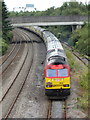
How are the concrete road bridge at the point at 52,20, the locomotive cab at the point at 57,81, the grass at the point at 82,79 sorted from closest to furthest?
the grass at the point at 82,79 → the locomotive cab at the point at 57,81 → the concrete road bridge at the point at 52,20

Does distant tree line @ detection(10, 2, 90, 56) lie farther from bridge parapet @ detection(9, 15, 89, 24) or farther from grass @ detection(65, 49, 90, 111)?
grass @ detection(65, 49, 90, 111)

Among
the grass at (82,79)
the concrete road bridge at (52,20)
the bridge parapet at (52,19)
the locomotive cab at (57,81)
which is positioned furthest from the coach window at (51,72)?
the bridge parapet at (52,19)

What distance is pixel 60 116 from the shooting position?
14.6m

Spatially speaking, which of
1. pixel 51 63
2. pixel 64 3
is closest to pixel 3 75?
pixel 51 63

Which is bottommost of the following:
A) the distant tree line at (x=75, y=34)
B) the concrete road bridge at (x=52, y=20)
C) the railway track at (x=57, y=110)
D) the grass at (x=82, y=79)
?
the railway track at (x=57, y=110)

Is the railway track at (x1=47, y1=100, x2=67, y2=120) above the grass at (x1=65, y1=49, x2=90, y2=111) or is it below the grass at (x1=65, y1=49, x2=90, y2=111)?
below

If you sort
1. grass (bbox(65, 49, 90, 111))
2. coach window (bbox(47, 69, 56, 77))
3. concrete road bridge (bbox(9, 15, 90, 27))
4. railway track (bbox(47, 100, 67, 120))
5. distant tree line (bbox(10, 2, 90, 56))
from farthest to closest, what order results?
concrete road bridge (bbox(9, 15, 90, 27)), distant tree line (bbox(10, 2, 90, 56)), coach window (bbox(47, 69, 56, 77)), grass (bbox(65, 49, 90, 111)), railway track (bbox(47, 100, 67, 120))

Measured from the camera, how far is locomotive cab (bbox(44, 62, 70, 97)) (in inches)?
657

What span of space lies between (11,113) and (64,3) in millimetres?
88515

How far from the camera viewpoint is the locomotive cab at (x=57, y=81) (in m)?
16.7

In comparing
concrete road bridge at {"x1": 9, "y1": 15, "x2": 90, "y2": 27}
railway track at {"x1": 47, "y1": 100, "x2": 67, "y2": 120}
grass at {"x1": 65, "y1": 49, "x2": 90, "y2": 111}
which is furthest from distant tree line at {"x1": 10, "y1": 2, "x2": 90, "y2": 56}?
railway track at {"x1": 47, "y1": 100, "x2": 67, "y2": 120}

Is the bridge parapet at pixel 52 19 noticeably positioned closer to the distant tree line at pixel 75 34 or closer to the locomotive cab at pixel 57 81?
the distant tree line at pixel 75 34

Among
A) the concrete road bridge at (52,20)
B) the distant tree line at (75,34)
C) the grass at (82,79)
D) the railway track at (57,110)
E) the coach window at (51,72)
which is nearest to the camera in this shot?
the railway track at (57,110)

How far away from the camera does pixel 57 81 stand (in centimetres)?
1667
